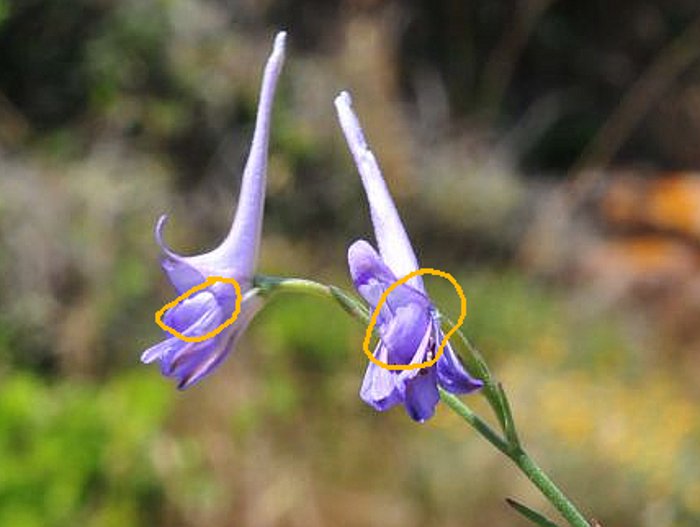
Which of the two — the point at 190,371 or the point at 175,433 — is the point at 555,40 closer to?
the point at 175,433

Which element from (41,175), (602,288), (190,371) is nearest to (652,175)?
(602,288)

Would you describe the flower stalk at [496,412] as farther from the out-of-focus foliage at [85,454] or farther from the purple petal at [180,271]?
the out-of-focus foliage at [85,454]

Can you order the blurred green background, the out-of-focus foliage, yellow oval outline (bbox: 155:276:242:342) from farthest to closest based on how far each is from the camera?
1. the blurred green background
2. the out-of-focus foliage
3. yellow oval outline (bbox: 155:276:242:342)

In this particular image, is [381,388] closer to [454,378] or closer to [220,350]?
[454,378]

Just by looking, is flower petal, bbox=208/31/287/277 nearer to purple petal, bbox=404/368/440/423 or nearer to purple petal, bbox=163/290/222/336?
purple petal, bbox=163/290/222/336

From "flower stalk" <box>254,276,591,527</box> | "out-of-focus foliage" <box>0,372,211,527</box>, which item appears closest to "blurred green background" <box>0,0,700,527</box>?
"out-of-focus foliage" <box>0,372,211,527</box>

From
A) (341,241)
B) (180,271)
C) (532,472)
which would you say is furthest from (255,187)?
(341,241)
